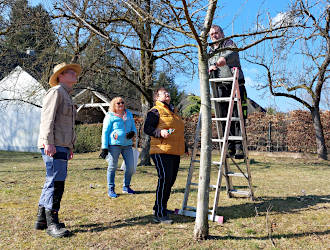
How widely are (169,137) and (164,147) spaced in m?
0.15

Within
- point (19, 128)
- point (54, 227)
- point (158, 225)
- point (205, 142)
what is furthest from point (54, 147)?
point (19, 128)

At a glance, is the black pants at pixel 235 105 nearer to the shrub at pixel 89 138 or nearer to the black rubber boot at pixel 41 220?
the black rubber boot at pixel 41 220

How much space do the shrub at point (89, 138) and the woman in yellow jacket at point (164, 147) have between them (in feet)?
49.9

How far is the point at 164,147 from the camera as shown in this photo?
3822 mm

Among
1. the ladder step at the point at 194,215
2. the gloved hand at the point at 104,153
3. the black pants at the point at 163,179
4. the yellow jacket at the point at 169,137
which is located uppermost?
the yellow jacket at the point at 169,137

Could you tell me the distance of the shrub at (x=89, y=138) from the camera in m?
18.8

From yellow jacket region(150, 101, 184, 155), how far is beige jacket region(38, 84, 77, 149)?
1.06 meters

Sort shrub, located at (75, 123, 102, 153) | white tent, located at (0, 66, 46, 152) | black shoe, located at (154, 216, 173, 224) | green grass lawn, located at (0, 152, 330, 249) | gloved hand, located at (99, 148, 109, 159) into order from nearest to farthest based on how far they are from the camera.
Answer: green grass lawn, located at (0, 152, 330, 249), black shoe, located at (154, 216, 173, 224), gloved hand, located at (99, 148, 109, 159), shrub, located at (75, 123, 102, 153), white tent, located at (0, 66, 46, 152)

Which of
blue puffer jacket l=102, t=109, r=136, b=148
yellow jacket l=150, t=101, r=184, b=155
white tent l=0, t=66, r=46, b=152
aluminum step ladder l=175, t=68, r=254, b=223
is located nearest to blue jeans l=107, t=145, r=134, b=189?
blue puffer jacket l=102, t=109, r=136, b=148

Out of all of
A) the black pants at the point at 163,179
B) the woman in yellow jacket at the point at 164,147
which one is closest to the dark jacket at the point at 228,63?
the woman in yellow jacket at the point at 164,147

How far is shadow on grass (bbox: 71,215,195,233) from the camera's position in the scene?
3.49m

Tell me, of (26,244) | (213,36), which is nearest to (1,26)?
(213,36)

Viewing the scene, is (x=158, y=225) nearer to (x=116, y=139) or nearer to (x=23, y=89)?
(x=116, y=139)

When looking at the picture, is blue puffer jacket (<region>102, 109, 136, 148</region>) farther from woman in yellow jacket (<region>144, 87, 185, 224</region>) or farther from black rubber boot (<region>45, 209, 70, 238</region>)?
black rubber boot (<region>45, 209, 70, 238</region>)
